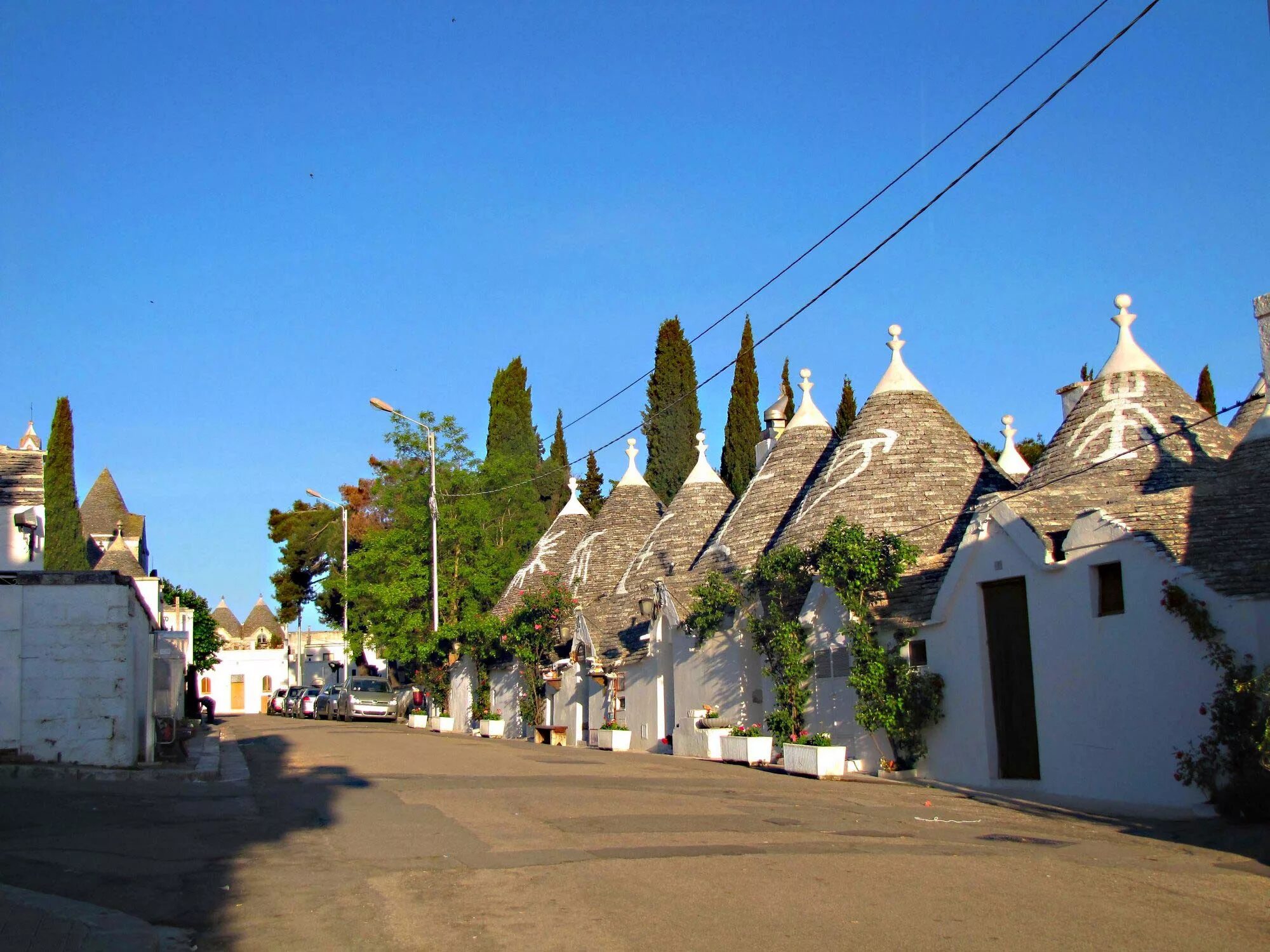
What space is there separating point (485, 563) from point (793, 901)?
35.8m

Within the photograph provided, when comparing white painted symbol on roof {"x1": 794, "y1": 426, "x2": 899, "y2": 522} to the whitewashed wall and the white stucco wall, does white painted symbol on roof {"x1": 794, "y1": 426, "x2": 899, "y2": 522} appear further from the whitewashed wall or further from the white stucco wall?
the white stucco wall

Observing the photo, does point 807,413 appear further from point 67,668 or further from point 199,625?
point 199,625

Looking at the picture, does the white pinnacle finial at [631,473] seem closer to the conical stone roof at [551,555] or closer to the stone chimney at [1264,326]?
the conical stone roof at [551,555]

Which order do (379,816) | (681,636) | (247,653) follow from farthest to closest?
(247,653), (681,636), (379,816)

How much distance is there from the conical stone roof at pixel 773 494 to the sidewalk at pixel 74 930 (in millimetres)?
18658

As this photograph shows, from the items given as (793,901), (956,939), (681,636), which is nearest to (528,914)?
(793,901)

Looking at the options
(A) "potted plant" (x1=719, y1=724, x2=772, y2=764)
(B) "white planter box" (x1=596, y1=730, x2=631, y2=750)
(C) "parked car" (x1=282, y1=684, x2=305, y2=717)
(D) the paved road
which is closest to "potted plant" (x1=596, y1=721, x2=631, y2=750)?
(B) "white planter box" (x1=596, y1=730, x2=631, y2=750)

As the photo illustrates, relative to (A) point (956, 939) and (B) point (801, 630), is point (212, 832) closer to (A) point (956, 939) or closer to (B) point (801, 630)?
(A) point (956, 939)

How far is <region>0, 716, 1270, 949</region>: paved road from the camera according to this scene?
24.3ft

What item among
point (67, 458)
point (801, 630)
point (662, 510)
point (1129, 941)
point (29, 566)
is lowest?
point (1129, 941)

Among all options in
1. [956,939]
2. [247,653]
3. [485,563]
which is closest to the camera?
[956,939]

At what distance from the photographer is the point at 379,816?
12.0 meters

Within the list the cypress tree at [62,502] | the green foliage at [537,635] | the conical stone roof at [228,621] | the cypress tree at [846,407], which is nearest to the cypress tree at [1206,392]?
the cypress tree at [846,407]

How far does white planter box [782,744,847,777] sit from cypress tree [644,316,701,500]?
35.1 metres
